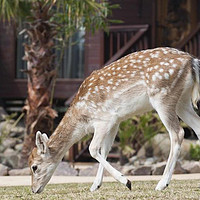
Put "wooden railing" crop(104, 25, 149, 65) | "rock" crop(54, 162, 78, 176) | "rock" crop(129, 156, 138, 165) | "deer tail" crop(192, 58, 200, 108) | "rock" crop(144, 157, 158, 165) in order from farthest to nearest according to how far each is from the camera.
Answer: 1. "wooden railing" crop(104, 25, 149, 65)
2. "rock" crop(129, 156, 138, 165)
3. "rock" crop(144, 157, 158, 165)
4. "rock" crop(54, 162, 78, 176)
5. "deer tail" crop(192, 58, 200, 108)

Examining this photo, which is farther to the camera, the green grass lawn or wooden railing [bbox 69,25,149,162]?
wooden railing [bbox 69,25,149,162]

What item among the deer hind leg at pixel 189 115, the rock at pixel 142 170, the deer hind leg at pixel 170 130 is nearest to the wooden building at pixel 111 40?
the rock at pixel 142 170

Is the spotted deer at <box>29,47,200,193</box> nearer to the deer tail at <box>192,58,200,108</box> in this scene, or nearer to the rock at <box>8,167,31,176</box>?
the deer tail at <box>192,58,200,108</box>

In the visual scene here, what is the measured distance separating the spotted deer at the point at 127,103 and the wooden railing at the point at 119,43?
24.9ft

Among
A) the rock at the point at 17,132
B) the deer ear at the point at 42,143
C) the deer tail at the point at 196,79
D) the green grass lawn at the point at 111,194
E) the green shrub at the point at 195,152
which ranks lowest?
the rock at the point at 17,132

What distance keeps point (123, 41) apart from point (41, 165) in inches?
387

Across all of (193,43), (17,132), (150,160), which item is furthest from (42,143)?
(17,132)

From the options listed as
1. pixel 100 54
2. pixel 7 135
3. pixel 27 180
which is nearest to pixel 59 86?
pixel 100 54

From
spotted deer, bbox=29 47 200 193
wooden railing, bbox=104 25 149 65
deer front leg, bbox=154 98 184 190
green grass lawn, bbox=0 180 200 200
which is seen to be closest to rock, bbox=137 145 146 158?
wooden railing, bbox=104 25 149 65

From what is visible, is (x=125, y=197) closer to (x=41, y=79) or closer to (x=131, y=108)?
(x=131, y=108)

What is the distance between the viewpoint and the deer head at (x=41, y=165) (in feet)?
25.8

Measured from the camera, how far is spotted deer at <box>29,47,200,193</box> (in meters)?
7.53

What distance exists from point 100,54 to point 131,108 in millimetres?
9062

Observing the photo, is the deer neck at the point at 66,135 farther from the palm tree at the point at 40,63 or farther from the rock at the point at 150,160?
the rock at the point at 150,160
